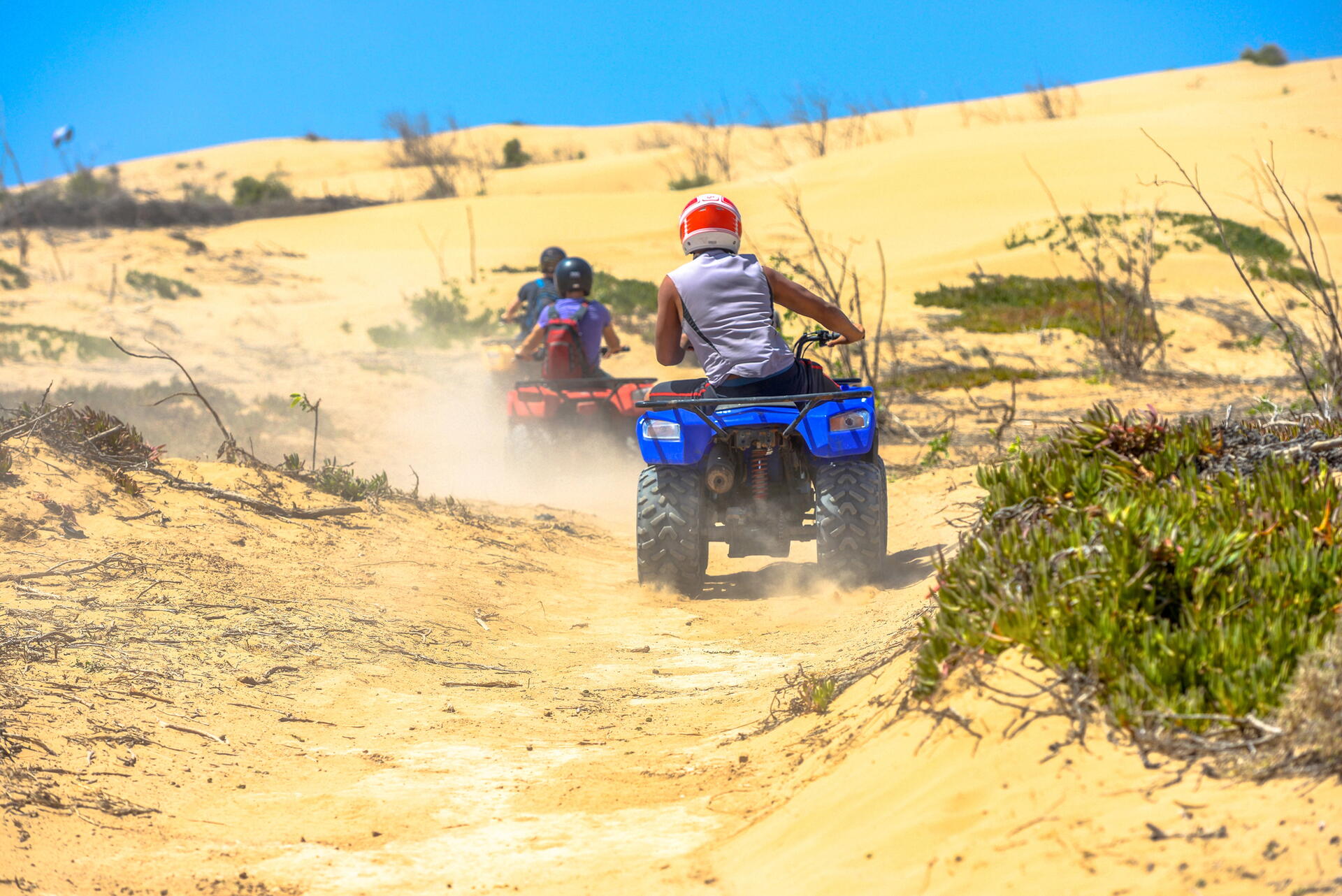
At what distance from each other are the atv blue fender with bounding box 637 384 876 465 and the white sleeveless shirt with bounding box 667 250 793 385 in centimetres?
26

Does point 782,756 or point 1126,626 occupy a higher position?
point 1126,626

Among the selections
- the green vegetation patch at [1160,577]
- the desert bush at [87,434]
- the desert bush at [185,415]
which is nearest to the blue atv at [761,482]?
the green vegetation patch at [1160,577]

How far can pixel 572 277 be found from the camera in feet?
32.2

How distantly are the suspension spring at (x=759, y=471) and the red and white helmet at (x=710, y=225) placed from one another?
1.04 m

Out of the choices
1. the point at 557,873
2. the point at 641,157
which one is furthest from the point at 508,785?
the point at 641,157

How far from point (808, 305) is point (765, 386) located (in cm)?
53

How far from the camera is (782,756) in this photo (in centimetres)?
371

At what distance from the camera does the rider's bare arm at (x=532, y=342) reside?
991 cm

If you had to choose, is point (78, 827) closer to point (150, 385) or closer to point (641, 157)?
point (150, 385)

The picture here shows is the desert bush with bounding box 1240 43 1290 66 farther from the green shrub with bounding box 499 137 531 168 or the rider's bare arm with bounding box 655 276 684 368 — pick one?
the rider's bare arm with bounding box 655 276 684 368

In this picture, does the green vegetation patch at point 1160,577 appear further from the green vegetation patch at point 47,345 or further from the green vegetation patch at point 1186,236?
the green vegetation patch at point 1186,236

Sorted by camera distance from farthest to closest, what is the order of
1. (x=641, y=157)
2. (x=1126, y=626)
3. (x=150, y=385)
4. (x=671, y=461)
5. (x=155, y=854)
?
(x=641, y=157) < (x=150, y=385) < (x=671, y=461) < (x=155, y=854) < (x=1126, y=626)

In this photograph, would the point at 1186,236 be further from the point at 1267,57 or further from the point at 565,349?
the point at 1267,57

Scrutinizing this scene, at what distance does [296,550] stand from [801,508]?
2820 mm
